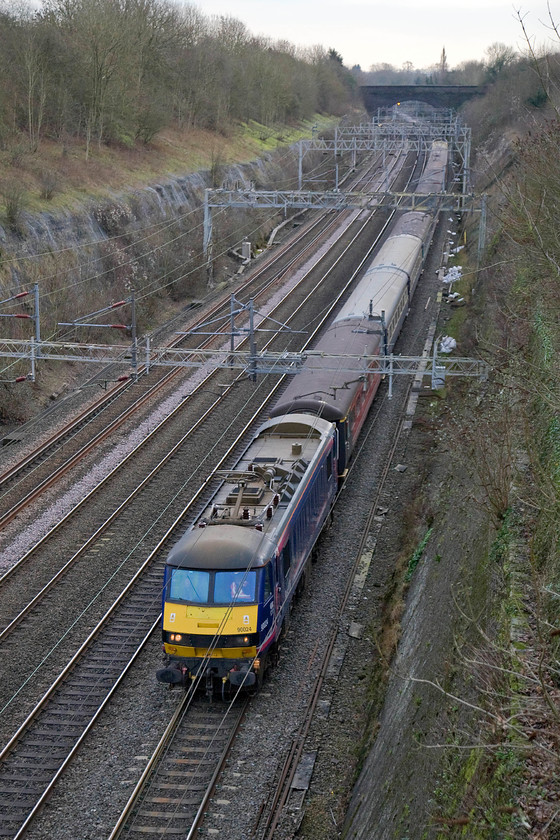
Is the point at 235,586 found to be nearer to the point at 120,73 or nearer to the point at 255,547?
the point at 255,547

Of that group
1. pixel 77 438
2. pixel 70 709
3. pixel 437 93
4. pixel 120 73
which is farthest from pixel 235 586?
pixel 437 93

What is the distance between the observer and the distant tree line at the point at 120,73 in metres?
44.2

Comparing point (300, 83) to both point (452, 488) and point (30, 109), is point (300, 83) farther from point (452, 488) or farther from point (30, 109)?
point (452, 488)

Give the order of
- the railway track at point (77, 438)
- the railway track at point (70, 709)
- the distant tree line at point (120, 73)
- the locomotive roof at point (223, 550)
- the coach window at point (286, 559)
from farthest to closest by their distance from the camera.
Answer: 1. the distant tree line at point (120, 73)
2. the railway track at point (77, 438)
3. the coach window at point (286, 559)
4. the locomotive roof at point (223, 550)
5. the railway track at point (70, 709)

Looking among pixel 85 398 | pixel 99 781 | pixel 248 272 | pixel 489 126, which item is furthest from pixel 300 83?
pixel 99 781

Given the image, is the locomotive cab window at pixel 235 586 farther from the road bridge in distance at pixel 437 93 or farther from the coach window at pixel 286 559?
Answer: the road bridge in distance at pixel 437 93

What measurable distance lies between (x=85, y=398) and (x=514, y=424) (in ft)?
52.0

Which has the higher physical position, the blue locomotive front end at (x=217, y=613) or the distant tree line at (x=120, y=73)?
the distant tree line at (x=120, y=73)

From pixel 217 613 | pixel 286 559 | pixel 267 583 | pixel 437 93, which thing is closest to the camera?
pixel 217 613

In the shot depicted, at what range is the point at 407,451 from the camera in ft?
86.1

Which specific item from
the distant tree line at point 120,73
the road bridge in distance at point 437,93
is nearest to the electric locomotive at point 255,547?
the distant tree line at point 120,73

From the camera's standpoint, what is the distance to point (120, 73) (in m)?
50.5

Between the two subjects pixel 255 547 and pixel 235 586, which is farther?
pixel 255 547

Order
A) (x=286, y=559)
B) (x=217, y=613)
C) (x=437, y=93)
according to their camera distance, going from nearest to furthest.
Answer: (x=217, y=613) → (x=286, y=559) → (x=437, y=93)
